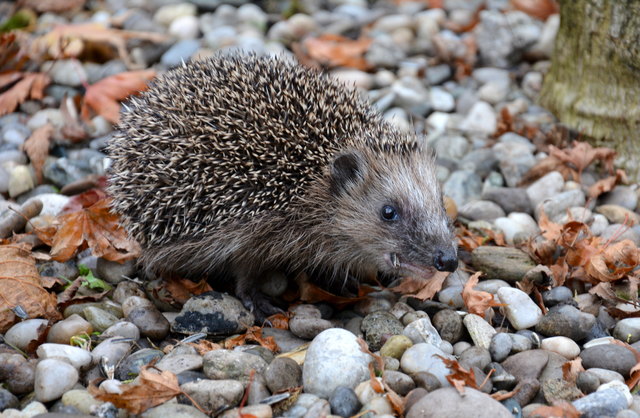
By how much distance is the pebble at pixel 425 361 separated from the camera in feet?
14.0

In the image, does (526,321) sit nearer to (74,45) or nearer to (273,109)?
(273,109)

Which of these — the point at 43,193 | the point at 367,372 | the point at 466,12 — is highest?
the point at 466,12

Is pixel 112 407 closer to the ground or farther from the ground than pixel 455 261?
closer to the ground

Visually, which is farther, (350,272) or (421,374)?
(350,272)

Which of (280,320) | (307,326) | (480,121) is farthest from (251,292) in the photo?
(480,121)

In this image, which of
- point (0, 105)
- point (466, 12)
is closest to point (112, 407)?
point (0, 105)

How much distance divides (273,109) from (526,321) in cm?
240

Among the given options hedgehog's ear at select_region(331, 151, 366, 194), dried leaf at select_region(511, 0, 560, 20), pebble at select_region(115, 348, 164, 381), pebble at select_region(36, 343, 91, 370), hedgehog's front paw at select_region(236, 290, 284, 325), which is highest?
dried leaf at select_region(511, 0, 560, 20)

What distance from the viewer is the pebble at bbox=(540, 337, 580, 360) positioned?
465cm

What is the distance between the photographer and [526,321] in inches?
197

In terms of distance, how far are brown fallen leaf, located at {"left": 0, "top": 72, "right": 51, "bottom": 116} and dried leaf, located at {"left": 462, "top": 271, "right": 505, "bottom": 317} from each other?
5394 mm

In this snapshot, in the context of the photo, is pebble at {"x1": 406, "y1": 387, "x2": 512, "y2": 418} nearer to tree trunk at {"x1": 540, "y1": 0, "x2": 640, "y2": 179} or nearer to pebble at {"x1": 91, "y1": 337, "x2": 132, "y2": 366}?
pebble at {"x1": 91, "y1": 337, "x2": 132, "y2": 366}

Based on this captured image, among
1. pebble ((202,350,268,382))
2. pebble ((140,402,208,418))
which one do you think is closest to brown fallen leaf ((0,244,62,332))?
pebble ((202,350,268,382))

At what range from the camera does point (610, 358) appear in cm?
446
